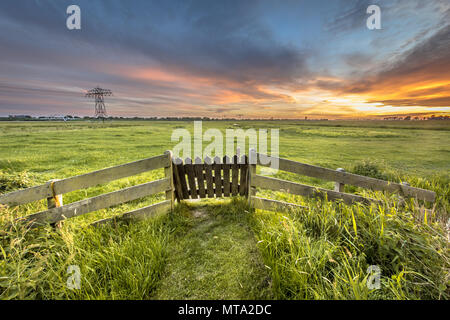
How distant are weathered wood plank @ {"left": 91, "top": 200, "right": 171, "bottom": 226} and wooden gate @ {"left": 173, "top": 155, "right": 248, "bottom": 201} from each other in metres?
0.70

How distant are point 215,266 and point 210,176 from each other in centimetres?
240

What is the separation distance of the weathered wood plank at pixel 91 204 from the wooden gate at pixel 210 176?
58 centimetres

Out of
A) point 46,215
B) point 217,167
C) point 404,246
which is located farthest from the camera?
point 217,167

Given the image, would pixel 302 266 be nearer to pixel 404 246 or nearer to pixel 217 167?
pixel 404 246

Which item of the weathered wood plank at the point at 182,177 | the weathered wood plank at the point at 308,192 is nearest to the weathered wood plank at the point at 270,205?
the weathered wood plank at the point at 308,192

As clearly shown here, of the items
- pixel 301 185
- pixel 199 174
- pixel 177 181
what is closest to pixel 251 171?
pixel 301 185

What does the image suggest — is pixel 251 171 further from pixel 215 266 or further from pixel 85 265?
pixel 85 265

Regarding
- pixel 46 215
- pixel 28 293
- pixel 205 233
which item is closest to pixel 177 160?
pixel 205 233

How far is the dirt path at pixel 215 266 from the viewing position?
2525mm

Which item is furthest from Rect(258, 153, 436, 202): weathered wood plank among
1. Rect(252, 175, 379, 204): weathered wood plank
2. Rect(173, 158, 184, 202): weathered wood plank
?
Rect(173, 158, 184, 202): weathered wood plank

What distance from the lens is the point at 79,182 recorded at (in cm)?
362

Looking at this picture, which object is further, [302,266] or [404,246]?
[404,246]
